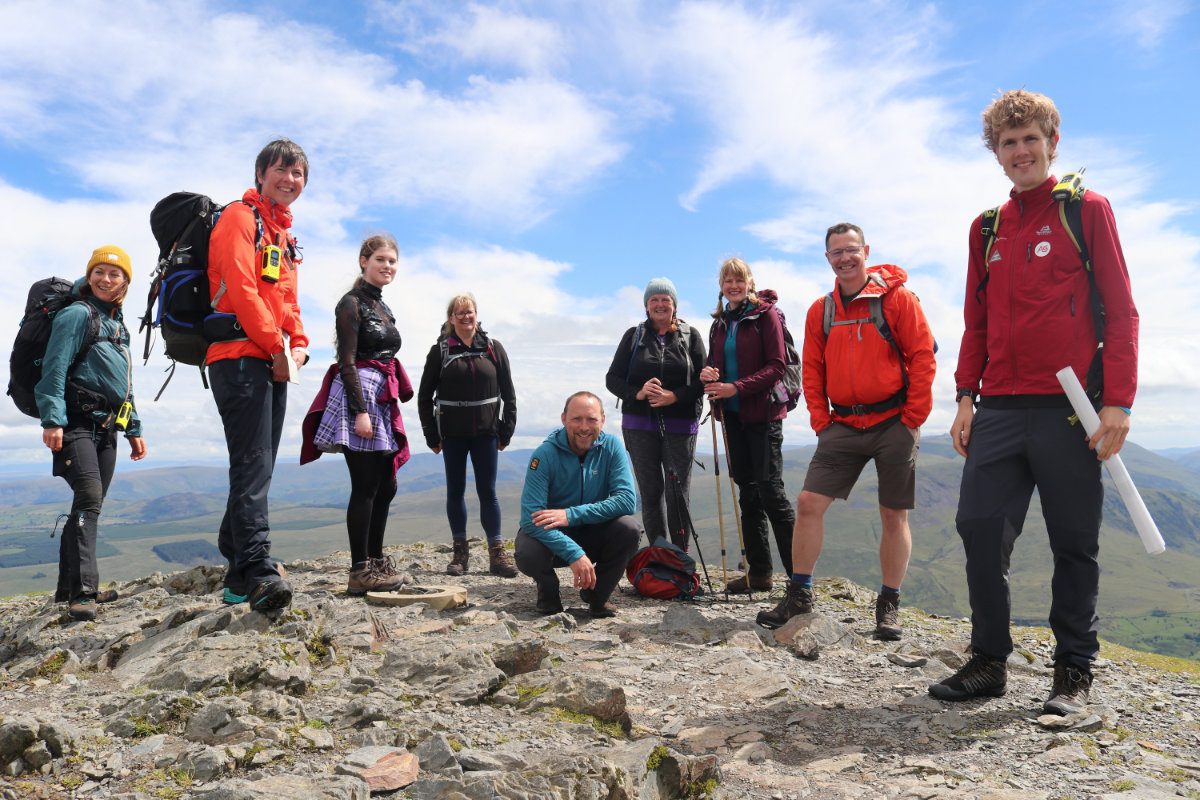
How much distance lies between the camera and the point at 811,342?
24.6ft

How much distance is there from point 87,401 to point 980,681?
8960mm

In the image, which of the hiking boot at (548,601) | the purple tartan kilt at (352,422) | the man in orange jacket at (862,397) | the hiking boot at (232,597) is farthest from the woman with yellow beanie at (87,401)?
the man in orange jacket at (862,397)

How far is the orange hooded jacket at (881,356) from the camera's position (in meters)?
7.02

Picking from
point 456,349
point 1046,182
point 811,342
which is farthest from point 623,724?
point 456,349

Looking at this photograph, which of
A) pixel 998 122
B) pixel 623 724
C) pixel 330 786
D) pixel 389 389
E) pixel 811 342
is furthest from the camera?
pixel 389 389

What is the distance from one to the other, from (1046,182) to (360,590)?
297 inches

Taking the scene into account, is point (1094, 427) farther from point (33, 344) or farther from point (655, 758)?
point (33, 344)

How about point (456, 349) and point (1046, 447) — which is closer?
point (1046, 447)

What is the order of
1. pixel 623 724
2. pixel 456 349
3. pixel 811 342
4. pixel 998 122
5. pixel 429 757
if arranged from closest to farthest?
pixel 429 757 < pixel 623 724 < pixel 998 122 < pixel 811 342 < pixel 456 349

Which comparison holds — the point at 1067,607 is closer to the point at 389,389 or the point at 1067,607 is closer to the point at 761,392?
the point at 761,392

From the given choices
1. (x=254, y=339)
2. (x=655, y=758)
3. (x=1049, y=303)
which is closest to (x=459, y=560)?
(x=254, y=339)

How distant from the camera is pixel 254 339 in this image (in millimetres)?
6164

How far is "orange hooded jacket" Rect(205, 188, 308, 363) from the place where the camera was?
6086mm

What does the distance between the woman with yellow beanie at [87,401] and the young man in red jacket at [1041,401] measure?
835cm
